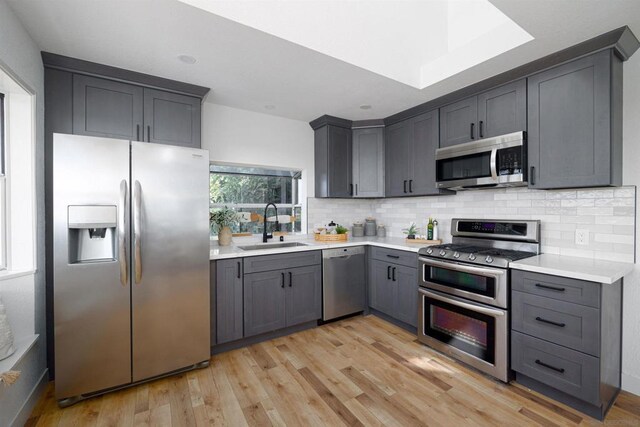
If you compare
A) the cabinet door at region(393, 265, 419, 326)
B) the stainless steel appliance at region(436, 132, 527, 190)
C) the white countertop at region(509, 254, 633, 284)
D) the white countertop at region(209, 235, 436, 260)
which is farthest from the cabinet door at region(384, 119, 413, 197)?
the white countertop at region(509, 254, 633, 284)

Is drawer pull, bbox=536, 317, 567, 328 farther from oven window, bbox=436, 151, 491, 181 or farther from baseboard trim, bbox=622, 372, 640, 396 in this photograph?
oven window, bbox=436, 151, 491, 181

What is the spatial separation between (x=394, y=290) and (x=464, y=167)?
1442 millimetres

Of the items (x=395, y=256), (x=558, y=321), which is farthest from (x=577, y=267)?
(x=395, y=256)

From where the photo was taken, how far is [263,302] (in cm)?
275

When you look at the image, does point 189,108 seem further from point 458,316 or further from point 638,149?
point 638,149

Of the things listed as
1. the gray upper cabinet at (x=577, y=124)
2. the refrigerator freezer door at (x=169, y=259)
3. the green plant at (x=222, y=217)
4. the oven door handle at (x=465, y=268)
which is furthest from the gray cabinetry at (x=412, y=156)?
the refrigerator freezer door at (x=169, y=259)

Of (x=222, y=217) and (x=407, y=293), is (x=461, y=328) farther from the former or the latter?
(x=222, y=217)

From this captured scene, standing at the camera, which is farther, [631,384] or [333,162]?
[333,162]

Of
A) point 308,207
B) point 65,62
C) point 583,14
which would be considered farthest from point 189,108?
point 583,14

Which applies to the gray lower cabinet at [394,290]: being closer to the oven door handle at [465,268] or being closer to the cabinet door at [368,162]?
the oven door handle at [465,268]

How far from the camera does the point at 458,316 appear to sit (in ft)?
7.91

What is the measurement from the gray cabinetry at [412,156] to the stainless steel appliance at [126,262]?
2190mm

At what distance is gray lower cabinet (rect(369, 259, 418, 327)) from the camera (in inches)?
114

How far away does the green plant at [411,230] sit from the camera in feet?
11.3
